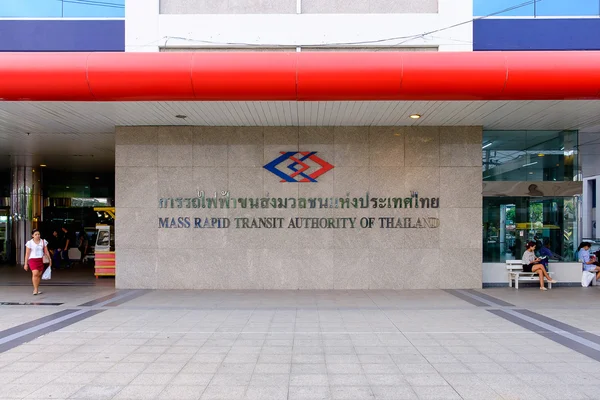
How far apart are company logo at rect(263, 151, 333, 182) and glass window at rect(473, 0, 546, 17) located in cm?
536

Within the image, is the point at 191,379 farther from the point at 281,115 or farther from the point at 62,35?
the point at 62,35

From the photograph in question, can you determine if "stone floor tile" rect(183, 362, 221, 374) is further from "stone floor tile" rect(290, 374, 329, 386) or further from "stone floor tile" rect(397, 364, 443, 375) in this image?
"stone floor tile" rect(397, 364, 443, 375)

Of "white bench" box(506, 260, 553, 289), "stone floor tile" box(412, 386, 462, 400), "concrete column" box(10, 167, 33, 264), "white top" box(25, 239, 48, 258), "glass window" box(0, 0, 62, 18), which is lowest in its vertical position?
"stone floor tile" box(412, 386, 462, 400)

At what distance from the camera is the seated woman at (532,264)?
11648 millimetres

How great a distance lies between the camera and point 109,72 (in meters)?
7.46

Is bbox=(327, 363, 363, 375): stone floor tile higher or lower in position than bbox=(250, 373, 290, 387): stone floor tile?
higher

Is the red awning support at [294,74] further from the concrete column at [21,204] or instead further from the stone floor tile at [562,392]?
the concrete column at [21,204]

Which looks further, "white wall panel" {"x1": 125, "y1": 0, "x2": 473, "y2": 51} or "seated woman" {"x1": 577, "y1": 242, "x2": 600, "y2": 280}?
"seated woman" {"x1": 577, "y1": 242, "x2": 600, "y2": 280}

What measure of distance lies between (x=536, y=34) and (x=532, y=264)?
20.4 ft

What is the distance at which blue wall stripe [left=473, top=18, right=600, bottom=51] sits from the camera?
390 inches

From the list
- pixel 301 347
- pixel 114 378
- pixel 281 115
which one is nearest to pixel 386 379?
pixel 301 347

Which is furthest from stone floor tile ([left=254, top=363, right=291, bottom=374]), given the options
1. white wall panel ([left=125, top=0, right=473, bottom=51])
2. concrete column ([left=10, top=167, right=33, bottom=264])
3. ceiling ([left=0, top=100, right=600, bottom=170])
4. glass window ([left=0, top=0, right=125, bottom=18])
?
concrete column ([left=10, top=167, right=33, bottom=264])

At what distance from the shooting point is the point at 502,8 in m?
10.2

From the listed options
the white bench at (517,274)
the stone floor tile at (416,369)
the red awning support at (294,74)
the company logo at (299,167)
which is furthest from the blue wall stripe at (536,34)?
the stone floor tile at (416,369)
